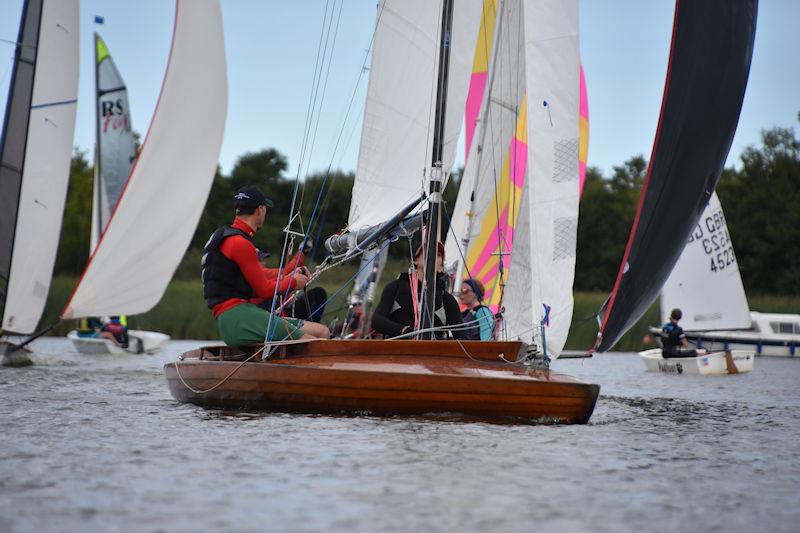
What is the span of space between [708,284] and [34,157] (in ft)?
46.5

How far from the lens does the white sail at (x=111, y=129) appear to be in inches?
965

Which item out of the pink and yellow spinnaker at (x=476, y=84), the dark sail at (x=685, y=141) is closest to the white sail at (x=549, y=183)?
the dark sail at (x=685, y=141)

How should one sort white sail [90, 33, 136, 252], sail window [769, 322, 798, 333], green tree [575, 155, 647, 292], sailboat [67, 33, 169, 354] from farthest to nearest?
green tree [575, 155, 647, 292], sail window [769, 322, 798, 333], white sail [90, 33, 136, 252], sailboat [67, 33, 169, 354]

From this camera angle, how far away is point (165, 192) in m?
13.7

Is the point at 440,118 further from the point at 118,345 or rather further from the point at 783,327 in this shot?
the point at 783,327

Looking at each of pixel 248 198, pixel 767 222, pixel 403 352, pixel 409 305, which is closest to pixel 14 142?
pixel 248 198

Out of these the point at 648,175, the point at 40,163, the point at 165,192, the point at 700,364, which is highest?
the point at 40,163

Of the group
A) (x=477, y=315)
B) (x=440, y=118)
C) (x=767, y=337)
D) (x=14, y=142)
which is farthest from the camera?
(x=767, y=337)

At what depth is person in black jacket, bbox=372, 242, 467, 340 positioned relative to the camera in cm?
824

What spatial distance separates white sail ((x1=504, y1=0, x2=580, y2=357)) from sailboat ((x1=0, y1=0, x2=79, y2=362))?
7.60 m

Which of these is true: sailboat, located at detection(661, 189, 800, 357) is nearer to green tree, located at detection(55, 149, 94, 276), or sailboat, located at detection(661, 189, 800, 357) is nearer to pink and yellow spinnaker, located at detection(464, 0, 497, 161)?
pink and yellow spinnaker, located at detection(464, 0, 497, 161)

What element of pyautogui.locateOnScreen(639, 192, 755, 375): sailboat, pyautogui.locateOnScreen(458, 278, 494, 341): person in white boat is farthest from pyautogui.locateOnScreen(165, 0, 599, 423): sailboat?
pyautogui.locateOnScreen(639, 192, 755, 375): sailboat

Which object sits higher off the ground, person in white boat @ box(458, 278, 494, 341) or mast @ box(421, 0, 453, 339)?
mast @ box(421, 0, 453, 339)

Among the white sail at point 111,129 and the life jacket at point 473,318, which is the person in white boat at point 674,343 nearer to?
the life jacket at point 473,318
